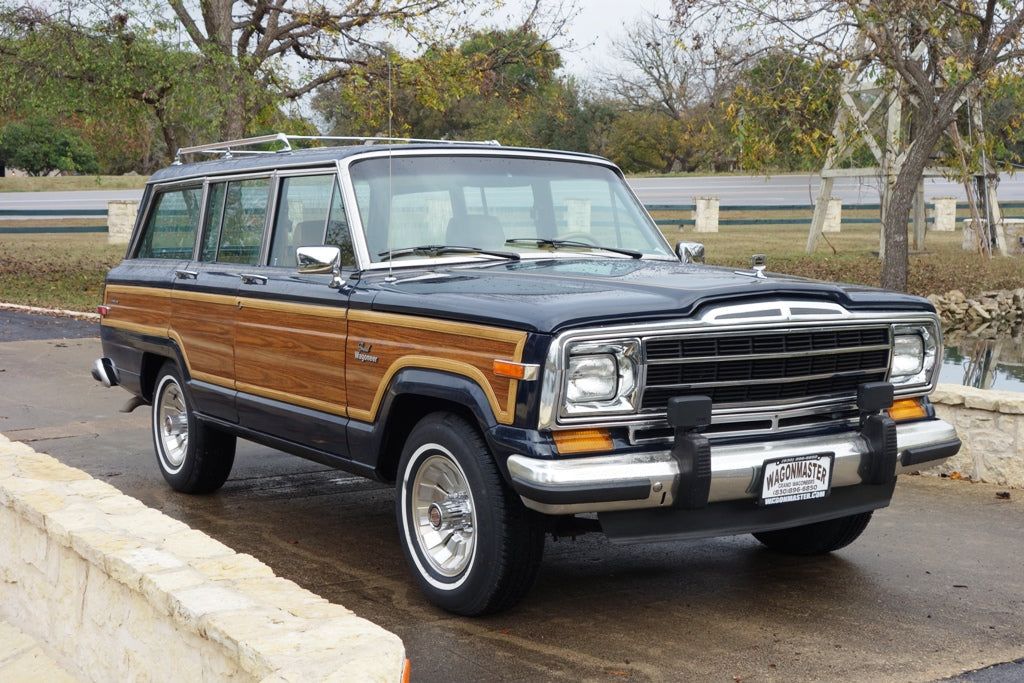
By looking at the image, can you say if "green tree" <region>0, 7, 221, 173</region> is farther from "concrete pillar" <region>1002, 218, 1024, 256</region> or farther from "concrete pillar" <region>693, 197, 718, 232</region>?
"concrete pillar" <region>1002, 218, 1024, 256</region>

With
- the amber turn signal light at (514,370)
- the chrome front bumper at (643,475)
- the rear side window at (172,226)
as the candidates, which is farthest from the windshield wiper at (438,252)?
the rear side window at (172,226)

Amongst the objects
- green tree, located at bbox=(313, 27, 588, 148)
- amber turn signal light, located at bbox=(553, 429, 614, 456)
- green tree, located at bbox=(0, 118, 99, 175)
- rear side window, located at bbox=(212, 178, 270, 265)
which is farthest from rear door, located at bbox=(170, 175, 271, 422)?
green tree, located at bbox=(0, 118, 99, 175)

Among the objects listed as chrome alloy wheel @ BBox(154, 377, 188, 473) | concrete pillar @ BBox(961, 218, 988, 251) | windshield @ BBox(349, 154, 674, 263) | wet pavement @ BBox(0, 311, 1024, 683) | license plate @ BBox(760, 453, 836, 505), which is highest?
windshield @ BBox(349, 154, 674, 263)

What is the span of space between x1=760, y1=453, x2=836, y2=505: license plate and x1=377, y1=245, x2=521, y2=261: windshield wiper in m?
1.77

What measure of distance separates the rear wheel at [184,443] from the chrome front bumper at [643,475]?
3189 mm

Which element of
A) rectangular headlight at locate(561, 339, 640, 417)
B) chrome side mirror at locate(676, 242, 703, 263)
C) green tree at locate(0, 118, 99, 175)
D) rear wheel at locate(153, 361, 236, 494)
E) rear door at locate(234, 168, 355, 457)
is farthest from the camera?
green tree at locate(0, 118, 99, 175)

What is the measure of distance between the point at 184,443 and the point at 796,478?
4.13 m

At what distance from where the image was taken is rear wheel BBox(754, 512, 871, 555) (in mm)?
5832

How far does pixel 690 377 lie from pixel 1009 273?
2050cm

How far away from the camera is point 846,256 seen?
1034 inches

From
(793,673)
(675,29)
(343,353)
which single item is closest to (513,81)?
(675,29)

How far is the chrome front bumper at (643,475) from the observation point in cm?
432

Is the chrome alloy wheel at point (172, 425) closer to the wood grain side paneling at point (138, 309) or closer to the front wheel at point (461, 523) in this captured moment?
the wood grain side paneling at point (138, 309)

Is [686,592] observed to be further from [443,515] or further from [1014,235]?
[1014,235]
